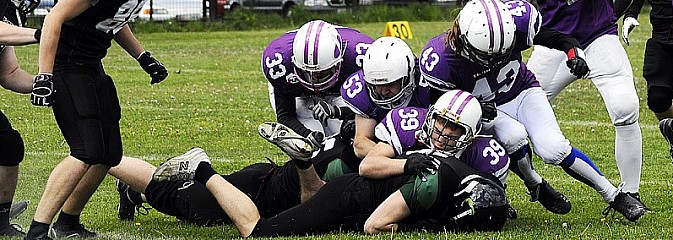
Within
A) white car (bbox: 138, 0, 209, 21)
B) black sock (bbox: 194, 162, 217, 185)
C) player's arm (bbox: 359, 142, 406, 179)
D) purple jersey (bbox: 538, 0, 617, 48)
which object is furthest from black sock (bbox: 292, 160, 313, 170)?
white car (bbox: 138, 0, 209, 21)

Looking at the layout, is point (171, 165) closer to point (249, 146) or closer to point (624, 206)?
point (624, 206)

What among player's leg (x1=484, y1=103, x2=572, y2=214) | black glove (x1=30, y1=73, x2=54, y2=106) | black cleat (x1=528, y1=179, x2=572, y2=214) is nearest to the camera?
black glove (x1=30, y1=73, x2=54, y2=106)

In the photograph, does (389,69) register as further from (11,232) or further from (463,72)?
(11,232)

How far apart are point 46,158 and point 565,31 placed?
3.45 metres

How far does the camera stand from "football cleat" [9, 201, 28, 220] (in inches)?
213

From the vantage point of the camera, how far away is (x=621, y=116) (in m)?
5.69

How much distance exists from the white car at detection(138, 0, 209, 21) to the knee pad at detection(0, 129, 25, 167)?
17.3 m

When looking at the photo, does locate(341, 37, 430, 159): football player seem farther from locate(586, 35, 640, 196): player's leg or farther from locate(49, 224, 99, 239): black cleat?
locate(49, 224, 99, 239): black cleat

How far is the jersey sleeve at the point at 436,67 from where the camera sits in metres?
5.28

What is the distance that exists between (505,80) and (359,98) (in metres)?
0.71

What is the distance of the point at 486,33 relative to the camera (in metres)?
5.08

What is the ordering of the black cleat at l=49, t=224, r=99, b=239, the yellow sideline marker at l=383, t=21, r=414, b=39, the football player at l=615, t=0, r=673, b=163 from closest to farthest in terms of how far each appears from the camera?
the black cleat at l=49, t=224, r=99, b=239, the football player at l=615, t=0, r=673, b=163, the yellow sideline marker at l=383, t=21, r=414, b=39

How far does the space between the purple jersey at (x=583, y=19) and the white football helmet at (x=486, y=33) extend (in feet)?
2.57

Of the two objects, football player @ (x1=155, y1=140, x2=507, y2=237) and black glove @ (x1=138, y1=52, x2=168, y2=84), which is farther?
black glove @ (x1=138, y1=52, x2=168, y2=84)
